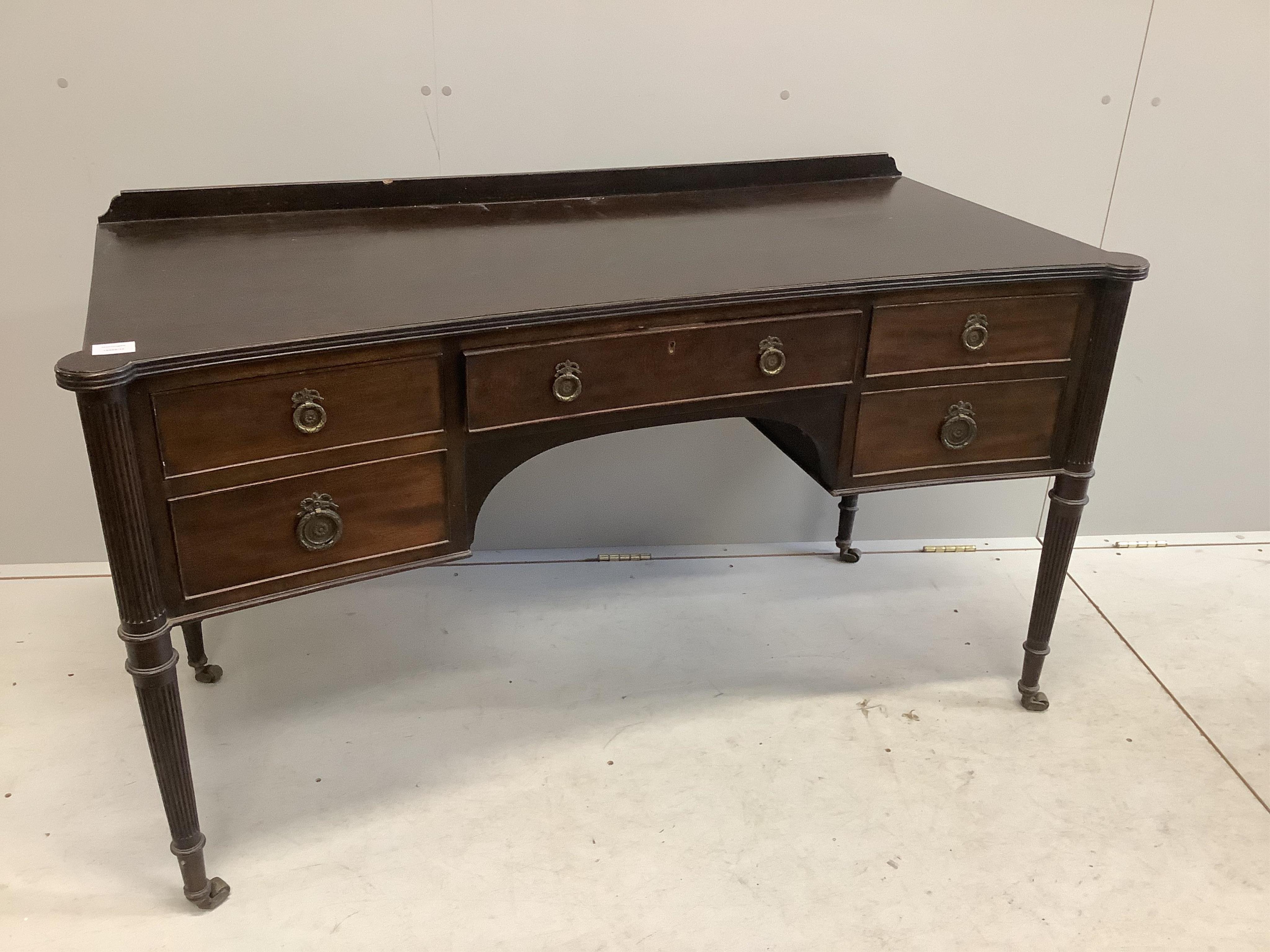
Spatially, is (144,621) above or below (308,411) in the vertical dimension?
below

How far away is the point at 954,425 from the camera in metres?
1.95

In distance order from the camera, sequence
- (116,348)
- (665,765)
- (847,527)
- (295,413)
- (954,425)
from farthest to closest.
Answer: (847,527) → (665,765) → (954,425) → (295,413) → (116,348)

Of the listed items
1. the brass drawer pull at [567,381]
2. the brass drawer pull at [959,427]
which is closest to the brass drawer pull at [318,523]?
the brass drawer pull at [567,381]

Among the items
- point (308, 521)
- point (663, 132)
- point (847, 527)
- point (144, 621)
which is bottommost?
point (847, 527)

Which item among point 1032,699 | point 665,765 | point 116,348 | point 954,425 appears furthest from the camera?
point 1032,699

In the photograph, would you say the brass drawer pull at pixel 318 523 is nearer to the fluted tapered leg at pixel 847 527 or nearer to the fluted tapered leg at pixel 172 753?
the fluted tapered leg at pixel 172 753

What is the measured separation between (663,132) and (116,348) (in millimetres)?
1330

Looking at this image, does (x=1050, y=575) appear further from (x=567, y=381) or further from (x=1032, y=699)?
(x=567, y=381)

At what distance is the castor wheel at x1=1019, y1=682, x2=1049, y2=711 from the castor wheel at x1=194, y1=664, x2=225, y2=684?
1.67 m

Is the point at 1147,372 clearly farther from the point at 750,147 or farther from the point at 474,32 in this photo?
the point at 474,32

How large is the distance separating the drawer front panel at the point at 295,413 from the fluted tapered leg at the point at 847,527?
1344 millimetres

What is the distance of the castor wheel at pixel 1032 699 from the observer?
226cm

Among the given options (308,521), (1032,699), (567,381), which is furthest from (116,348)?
(1032,699)

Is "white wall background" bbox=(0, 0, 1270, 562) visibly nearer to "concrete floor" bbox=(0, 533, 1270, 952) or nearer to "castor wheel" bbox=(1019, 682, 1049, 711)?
"concrete floor" bbox=(0, 533, 1270, 952)
